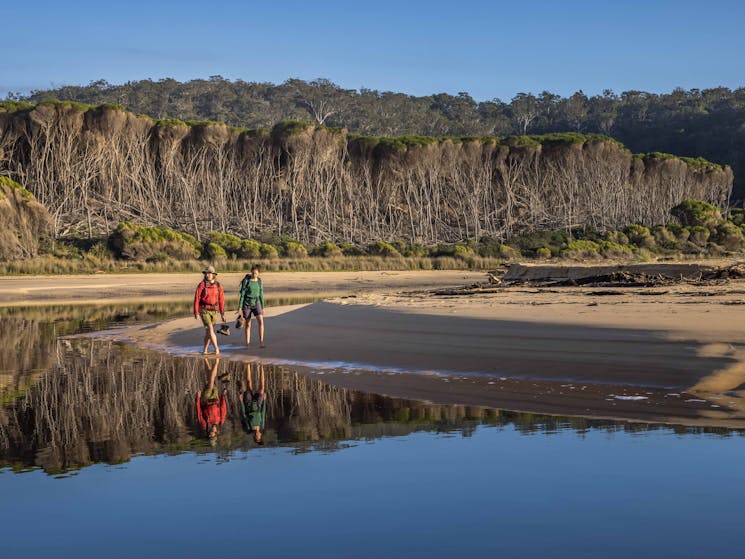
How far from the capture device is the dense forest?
4520 inches

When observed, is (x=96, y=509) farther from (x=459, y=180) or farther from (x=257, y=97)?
(x=257, y=97)

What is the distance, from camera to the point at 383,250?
2251 inches

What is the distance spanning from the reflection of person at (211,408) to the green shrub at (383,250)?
142 feet

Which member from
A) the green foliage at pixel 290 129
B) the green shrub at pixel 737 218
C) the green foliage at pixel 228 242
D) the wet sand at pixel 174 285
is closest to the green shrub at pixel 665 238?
the green shrub at pixel 737 218

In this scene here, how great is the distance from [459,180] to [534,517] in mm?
62666

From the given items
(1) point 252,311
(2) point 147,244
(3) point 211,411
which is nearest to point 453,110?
(2) point 147,244

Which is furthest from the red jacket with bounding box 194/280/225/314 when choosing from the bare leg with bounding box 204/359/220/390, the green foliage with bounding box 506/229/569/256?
the green foliage with bounding box 506/229/569/256

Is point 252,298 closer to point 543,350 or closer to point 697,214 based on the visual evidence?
point 543,350

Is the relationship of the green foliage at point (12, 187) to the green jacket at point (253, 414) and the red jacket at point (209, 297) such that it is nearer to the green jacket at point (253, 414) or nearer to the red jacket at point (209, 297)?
the red jacket at point (209, 297)

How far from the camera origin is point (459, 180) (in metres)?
68.2

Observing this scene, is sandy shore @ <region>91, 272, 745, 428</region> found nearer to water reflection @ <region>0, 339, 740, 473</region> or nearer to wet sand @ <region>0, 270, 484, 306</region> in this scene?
water reflection @ <region>0, 339, 740, 473</region>

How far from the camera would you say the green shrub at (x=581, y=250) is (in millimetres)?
51906

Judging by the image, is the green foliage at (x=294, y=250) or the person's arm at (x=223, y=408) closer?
the person's arm at (x=223, y=408)

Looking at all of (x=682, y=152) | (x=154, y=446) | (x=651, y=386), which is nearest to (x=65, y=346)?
(x=154, y=446)
